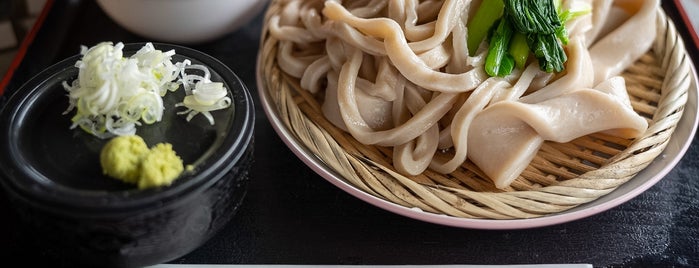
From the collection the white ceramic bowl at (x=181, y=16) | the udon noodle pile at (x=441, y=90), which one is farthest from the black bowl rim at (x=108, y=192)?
the white ceramic bowl at (x=181, y=16)

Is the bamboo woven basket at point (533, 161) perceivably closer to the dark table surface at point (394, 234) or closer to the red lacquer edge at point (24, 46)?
→ the dark table surface at point (394, 234)

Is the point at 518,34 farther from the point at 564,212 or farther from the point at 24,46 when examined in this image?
the point at 24,46

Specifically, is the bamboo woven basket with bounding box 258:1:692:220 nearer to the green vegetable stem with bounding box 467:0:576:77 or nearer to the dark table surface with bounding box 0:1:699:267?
the dark table surface with bounding box 0:1:699:267

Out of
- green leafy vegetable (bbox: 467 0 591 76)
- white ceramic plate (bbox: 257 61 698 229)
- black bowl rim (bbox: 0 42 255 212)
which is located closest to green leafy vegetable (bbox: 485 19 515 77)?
green leafy vegetable (bbox: 467 0 591 76)

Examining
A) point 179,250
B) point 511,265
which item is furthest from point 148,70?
point 511,265

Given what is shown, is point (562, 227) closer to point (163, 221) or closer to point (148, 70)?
point (163, 221)
